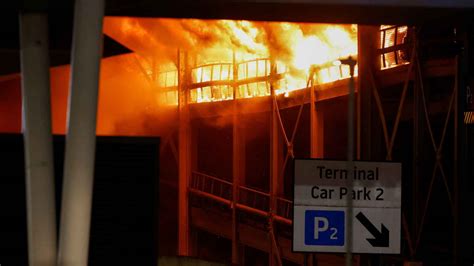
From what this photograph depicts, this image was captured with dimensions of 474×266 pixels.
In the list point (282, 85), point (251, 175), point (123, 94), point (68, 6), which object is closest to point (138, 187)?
point (68, 6)

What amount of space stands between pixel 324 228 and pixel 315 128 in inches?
648

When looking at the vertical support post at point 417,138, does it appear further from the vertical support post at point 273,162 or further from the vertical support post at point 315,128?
the vertical support post at point 273,162

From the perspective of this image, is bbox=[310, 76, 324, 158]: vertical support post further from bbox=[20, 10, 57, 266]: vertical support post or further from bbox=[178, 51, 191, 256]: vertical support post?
bbox=[20, 10, 57, 266]: vertical support post

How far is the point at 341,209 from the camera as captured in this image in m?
13.3

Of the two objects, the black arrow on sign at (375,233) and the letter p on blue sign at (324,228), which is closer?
the letter p on blue sign at (324,228)

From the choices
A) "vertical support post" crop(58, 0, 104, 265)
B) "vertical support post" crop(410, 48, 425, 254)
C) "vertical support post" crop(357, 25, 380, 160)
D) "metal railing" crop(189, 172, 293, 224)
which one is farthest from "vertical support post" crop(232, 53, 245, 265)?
"vertical support post" crop(58, 0, 104, 265)

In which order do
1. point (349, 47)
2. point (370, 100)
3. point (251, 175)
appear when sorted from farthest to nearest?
point (251, 175)
point (349, 47)
point (370, 100)

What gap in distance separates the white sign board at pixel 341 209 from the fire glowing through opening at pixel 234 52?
9.20 meters

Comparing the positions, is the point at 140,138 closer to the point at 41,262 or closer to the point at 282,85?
the point at 41,262

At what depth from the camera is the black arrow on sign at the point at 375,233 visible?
526 inches

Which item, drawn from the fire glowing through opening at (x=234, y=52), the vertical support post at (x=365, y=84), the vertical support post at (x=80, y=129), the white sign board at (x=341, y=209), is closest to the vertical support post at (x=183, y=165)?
the fire glowing through opening at (x=234, y=52)

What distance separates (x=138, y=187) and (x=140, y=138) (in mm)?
917

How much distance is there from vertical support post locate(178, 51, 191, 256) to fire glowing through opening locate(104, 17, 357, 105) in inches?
16.7

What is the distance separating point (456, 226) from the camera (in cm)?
2066
